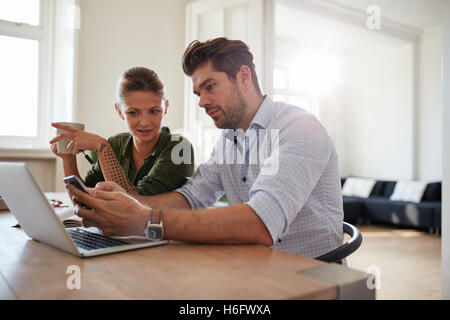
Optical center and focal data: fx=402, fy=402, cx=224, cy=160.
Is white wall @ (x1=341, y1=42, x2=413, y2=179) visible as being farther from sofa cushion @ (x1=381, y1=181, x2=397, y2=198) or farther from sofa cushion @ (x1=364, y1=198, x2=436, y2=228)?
sofa cushion @ (x1=364, y1=198, x2=436, y2=228)

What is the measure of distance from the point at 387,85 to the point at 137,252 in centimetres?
751

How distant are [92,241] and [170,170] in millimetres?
681

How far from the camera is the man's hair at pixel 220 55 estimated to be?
145cm

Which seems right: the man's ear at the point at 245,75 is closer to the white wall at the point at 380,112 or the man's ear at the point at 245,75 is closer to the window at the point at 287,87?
the window at the point at 287,87

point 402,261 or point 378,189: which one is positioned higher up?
point 378,189

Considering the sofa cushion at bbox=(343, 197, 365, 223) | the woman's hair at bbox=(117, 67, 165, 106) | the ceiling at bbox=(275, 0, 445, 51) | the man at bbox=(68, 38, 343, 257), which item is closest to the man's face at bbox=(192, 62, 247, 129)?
the man at bbox=(68, 38, 343, 257)

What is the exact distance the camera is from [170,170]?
1.62 metres

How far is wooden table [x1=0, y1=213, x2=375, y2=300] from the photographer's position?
2.02 feet

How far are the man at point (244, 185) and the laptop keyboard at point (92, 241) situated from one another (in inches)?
1.3

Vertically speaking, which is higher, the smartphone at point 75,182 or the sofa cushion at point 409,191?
the smartphone at point 75,182

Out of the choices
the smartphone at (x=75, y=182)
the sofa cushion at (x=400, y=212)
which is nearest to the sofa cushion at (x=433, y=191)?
the sofa cushion at (x=400, y=212)

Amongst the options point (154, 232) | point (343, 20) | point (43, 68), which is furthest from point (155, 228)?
point (343, 20)

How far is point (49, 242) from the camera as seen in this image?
3.06 feet

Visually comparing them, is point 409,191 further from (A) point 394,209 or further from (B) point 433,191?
(A) point 394,209
